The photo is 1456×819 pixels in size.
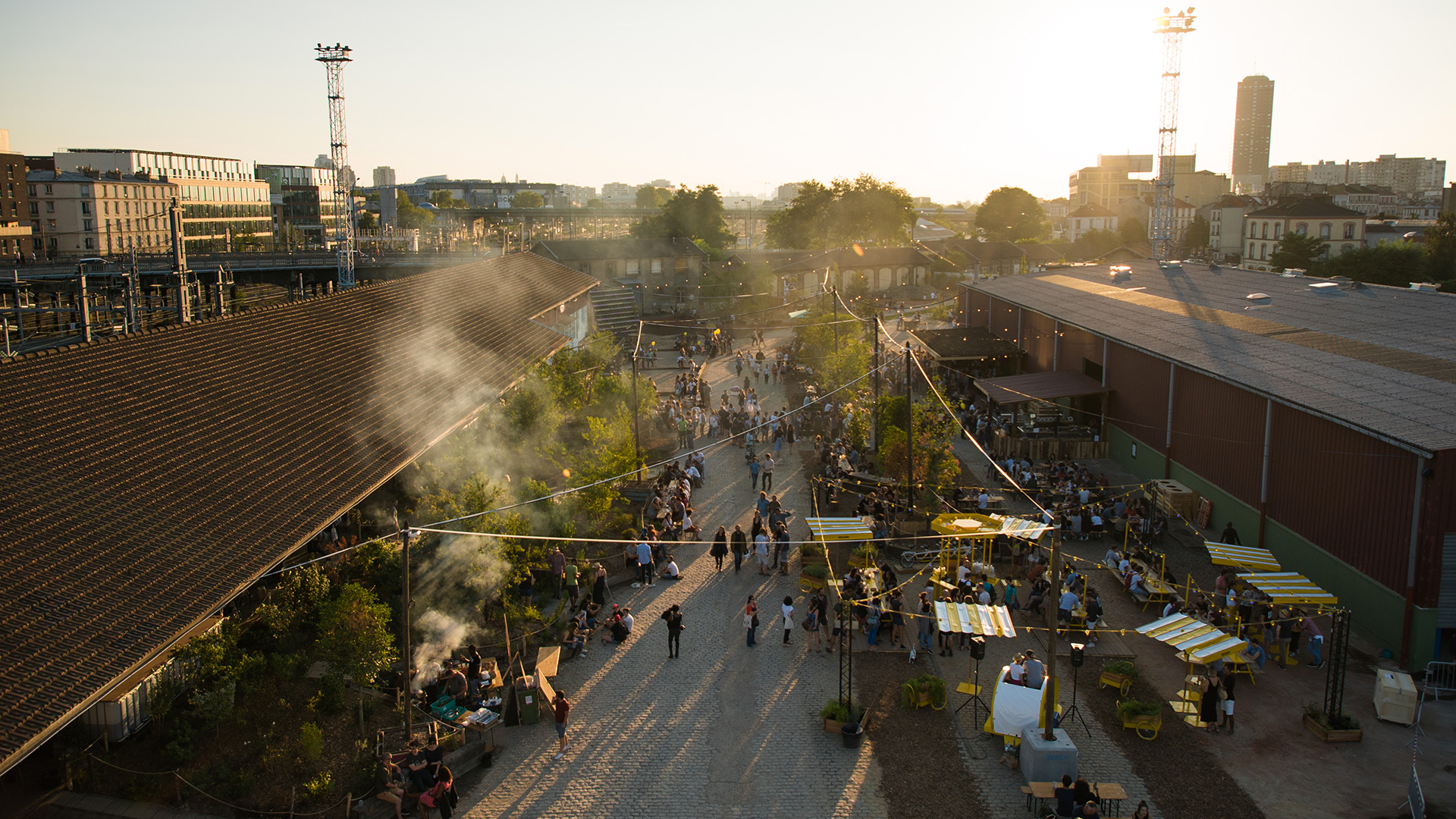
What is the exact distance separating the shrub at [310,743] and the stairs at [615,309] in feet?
130

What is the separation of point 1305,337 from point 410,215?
431ft

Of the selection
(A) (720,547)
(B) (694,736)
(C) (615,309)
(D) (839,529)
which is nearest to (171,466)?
(B) (694,736)

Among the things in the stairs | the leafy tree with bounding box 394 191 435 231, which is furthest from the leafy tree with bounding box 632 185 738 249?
the leafy tree with bounding box 394 191 435 231

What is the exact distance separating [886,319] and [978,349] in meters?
20.6

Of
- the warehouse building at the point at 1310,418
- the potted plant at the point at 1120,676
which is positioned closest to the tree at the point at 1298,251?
the warehouse building at the point at 1310,418

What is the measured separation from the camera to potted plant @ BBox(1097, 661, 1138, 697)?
1364cm

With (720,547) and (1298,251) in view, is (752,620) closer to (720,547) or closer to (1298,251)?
(720,547)

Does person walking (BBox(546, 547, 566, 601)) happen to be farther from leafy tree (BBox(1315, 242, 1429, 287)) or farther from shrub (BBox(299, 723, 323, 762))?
leafy tree (BBox(1315, 242, 1429, 287))

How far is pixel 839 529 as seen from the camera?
1777 cm

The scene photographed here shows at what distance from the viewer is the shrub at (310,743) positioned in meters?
10.7

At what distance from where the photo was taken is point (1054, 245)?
92625 mm

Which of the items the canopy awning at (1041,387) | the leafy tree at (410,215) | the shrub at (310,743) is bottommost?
the shrub at (310,743)

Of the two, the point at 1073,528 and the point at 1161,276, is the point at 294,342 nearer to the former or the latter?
the point at 1073,528

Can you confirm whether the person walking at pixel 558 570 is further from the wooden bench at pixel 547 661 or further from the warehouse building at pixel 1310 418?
the warehouse building at pixel 1310 418
